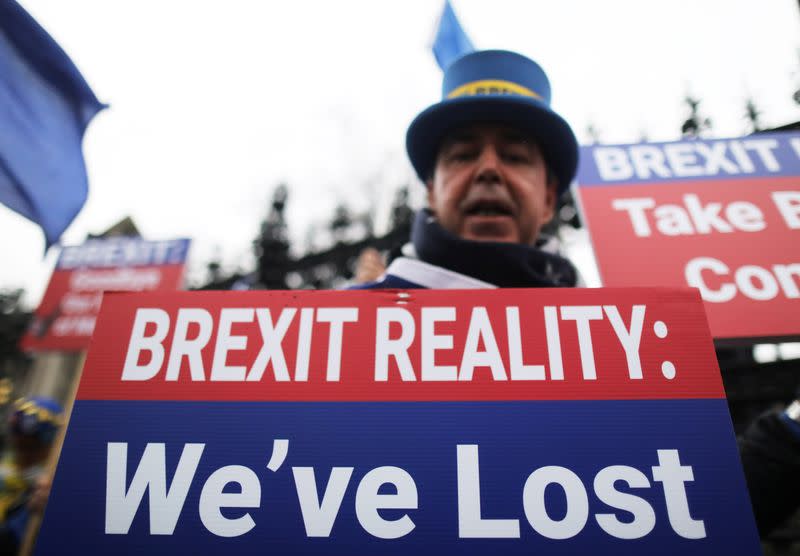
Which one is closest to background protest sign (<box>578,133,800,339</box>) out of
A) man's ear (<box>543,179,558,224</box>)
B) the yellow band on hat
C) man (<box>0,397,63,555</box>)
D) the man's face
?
man's ear (<box>543,179,558,224</box>)

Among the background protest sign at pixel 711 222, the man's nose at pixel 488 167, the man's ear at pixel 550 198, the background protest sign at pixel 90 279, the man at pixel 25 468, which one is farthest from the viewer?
the background protest sign at pixel 90 279

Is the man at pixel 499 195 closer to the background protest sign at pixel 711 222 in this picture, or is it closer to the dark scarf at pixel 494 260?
the dark scarf at pixel 494 260

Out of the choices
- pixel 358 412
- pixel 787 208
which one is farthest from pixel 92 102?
pixel 787 208

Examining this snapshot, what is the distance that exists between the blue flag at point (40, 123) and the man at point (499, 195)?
1182 mm

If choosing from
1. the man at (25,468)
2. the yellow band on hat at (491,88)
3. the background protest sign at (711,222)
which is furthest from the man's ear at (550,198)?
the man at (25,468)

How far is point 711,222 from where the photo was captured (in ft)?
4.60

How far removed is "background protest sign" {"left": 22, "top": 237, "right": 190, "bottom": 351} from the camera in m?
2.93

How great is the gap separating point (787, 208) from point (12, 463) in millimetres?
4767

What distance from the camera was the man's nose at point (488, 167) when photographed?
1.39m

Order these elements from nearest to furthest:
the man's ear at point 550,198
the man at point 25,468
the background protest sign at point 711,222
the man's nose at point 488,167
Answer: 1. the background protest sign at point 711,222
2. the man's nose at point 488,167
3. the man's ear at point 550,198
4. the man at point 25,468

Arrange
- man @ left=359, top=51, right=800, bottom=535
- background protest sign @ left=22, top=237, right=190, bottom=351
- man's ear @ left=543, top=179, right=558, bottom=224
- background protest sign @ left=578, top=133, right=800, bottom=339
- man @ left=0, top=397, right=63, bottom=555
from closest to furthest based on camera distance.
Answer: man @ left=359, top=51, right=800, bottom=535 < background protest sign @ left=578, top=133, right=800, bottom=339 < man's ear @ left=543, top=179, right=558, bottom=224 < man @ left=0, top=397, right=63, bottom=555 < background protest sign @ left=22, top=237, right=190, bottom=351

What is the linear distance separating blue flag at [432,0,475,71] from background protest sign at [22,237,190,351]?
2.27 meters

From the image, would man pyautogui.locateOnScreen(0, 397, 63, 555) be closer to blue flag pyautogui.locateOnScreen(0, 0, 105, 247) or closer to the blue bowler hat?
blue flag pyautogui.locateOnScreen(0, 0, 105, 247)

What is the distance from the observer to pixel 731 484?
27.0 inches
